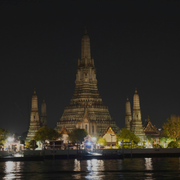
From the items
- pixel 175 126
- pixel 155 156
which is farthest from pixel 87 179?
pixel 175 126

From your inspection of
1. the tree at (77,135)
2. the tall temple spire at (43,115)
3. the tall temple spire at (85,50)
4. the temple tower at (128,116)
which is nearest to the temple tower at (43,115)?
the tall temple spire at (43,115)

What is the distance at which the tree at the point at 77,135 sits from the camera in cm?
13388

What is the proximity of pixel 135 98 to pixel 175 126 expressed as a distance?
3329 centimetres

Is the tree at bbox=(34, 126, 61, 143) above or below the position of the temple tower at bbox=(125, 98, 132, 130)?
A: below

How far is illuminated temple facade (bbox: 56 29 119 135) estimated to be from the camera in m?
146

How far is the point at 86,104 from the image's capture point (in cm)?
14850

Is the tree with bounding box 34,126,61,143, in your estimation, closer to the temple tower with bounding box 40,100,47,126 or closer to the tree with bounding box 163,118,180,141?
the temple tower with bounding box 40,100,47,126

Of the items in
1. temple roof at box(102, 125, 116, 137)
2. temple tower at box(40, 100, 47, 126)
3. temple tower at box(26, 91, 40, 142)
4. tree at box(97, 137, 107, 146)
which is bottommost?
tree at box(97, 137, 107, 146)

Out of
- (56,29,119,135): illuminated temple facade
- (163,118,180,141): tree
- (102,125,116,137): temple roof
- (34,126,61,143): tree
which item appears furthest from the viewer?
(56,29,119,135): illuminated temple facade

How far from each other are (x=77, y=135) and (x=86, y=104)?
15934 millimetres

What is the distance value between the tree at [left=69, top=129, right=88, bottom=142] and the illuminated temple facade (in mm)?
7267

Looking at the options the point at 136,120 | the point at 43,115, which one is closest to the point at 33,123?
the point at 43,115

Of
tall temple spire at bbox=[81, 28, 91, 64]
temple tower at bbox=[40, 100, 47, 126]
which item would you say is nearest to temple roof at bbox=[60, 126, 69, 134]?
temple tower at bbox=[40, 100, 47, 126]

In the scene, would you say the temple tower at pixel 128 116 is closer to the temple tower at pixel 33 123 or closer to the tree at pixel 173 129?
the temple tower at pixel 33 123
